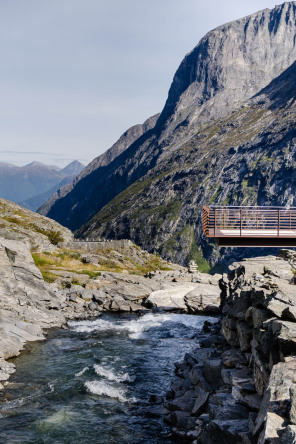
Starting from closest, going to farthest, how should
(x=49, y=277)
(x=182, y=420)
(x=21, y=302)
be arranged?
(x=182, y=420), (x=21, y=302), (x=49, y=277)

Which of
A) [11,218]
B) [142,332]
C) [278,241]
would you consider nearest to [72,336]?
[142,332]

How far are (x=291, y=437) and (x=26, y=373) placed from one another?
21.2 meters

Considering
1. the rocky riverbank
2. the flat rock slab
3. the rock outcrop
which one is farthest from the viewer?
the rock outcrop

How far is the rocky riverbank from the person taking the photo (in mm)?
35656

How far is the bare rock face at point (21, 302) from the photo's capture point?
1315 inches

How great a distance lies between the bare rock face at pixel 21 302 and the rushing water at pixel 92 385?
5.48 ft

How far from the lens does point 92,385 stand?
2573 centimetres

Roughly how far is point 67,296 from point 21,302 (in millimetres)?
9555

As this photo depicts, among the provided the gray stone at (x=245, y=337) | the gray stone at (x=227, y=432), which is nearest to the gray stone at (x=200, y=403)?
the gray stone at (x=227, y=432)

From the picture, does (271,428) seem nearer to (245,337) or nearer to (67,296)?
(245,337)

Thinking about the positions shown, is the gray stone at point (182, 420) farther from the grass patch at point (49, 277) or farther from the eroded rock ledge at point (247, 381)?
the grass patch at point (49, 277)

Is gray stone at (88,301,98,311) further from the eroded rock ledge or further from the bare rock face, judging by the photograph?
the eroded rock ledge

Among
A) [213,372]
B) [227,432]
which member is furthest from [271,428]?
[213,372]

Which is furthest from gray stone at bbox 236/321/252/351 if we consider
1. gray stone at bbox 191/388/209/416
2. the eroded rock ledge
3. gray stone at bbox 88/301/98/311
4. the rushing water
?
gray stone at bbox 88/301/98/311
